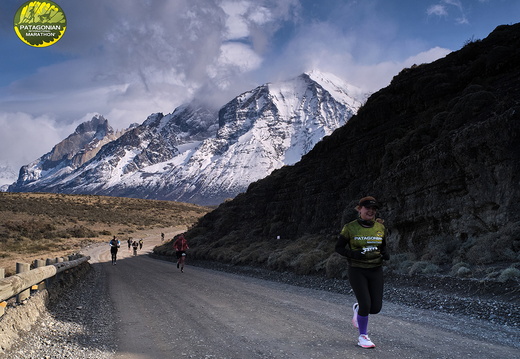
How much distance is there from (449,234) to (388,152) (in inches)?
291

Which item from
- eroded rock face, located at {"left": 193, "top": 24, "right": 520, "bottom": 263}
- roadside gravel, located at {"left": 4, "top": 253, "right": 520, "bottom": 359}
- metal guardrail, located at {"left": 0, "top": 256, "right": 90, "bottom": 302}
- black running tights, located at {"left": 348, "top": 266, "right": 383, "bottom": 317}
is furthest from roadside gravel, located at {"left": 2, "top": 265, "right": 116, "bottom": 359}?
eroded rock face, located at {"left": 193, "top": 24, "right": 520, "bottom": 263}

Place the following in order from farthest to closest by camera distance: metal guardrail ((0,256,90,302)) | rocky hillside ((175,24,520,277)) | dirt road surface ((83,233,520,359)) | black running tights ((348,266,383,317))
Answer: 1. rocky hillside ((175,24,520,277))
2. metal guardrail ((0,256,90,302))
3. black running tights ((348,266,383,317))
4. dirt road surface ((83,233,520,359))

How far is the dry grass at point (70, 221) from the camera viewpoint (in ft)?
167

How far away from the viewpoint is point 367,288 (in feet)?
19.8

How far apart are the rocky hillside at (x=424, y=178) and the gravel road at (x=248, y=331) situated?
4.03m

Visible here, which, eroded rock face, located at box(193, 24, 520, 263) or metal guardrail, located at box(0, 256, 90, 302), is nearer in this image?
metal guardrail, located at box(0, 256, 90, 302)

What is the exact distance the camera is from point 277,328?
7.27m

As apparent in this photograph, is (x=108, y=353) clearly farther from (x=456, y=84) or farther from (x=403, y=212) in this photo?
(x=456, y=84)

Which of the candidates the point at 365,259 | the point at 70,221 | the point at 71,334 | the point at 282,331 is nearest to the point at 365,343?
the point at 365,259

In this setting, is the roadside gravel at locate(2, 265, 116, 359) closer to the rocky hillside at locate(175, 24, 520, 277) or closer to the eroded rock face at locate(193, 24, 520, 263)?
the rocky hillside at locate(175, 24, 520, 277)

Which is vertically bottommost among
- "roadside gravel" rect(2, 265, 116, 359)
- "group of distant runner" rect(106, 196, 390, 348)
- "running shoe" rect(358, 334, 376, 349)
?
"roadside gravel" rect(2, 265, 116, 359)

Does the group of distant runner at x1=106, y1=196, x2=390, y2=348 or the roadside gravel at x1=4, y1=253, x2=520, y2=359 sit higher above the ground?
the group of distant runner at x1=106, y1=196, x2=390, y2=348

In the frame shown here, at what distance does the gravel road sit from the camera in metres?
5.76

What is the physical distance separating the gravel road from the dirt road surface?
0.05 ft
